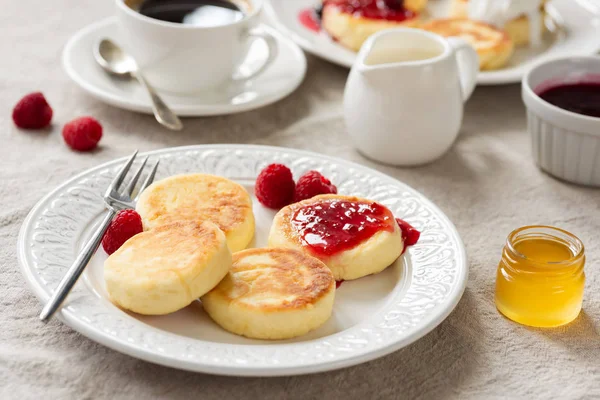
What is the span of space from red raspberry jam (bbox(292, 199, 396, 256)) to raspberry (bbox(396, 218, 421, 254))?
0.06 m

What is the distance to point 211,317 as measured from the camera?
1.43 metres

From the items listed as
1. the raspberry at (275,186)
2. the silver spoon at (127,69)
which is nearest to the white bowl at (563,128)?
the raspberry at (275,186)

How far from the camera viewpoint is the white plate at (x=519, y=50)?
252cm

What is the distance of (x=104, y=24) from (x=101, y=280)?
1.45 m

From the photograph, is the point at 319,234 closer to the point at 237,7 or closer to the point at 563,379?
the point at 563,379

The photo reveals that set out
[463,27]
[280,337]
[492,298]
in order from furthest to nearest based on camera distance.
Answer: [463,27] < [492,298] < [280,337]

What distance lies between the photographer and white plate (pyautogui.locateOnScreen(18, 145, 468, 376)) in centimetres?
128

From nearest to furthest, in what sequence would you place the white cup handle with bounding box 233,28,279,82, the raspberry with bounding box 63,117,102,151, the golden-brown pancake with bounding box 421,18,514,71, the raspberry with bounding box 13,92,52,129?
the raspberry with bounding box 63,117,102,151
the raspberry with bounding box 13,92,52,129
the white cup handle with bounding box 233,28,279,82
the golden-brown pancake with bounding box 421,18,514,71

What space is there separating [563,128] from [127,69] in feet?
4.32

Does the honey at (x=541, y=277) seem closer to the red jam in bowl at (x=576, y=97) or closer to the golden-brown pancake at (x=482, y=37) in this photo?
the red jam in bowl at (x=576, y=97)

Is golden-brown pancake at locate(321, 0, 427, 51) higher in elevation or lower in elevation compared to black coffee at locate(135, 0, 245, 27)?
lower

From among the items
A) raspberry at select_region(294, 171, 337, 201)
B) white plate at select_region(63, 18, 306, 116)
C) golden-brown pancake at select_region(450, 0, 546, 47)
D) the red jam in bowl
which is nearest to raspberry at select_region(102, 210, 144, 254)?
raspberry at select_region(294, 171, 337, 201)

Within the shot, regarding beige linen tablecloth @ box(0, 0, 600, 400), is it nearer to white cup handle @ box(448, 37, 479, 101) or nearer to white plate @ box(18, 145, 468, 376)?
white plate @ box(18, 145, 468, 376)

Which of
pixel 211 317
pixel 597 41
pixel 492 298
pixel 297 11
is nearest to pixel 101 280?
pixel 211 317
